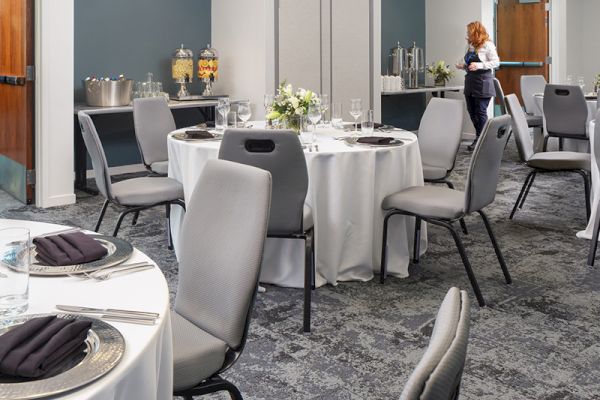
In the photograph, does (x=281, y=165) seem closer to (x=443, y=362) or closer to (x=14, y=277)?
(x=14, y=277)

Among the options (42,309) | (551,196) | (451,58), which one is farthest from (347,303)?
(451,58)

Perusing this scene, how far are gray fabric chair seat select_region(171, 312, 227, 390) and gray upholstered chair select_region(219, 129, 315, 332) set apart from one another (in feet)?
4.46

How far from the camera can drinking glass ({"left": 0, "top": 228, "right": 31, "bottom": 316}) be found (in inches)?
56.9

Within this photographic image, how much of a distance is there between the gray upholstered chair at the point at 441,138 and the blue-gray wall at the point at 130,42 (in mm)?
3289

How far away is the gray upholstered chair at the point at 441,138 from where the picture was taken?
484 centimetres

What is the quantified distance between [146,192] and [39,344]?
9.88 ft

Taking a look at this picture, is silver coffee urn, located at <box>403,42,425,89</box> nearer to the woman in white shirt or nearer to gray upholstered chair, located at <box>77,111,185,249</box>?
the woman in white shirt

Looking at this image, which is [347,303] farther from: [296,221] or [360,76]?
[360,76]

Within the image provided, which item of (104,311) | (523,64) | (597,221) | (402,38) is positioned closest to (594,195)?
(597,221)

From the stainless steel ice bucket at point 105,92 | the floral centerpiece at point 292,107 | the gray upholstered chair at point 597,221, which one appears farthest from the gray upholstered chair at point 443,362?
the stainless steel ice bucket at point 105,92

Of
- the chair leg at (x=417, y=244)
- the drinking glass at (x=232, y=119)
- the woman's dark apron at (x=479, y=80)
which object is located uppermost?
the woman's dark apron at (x=479, y=80)

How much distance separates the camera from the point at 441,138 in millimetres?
4949

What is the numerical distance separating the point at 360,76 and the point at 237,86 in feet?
4.32

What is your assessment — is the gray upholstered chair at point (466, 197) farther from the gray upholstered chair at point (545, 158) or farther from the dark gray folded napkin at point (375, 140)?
the gray upholstered chair at point (545, 158)
